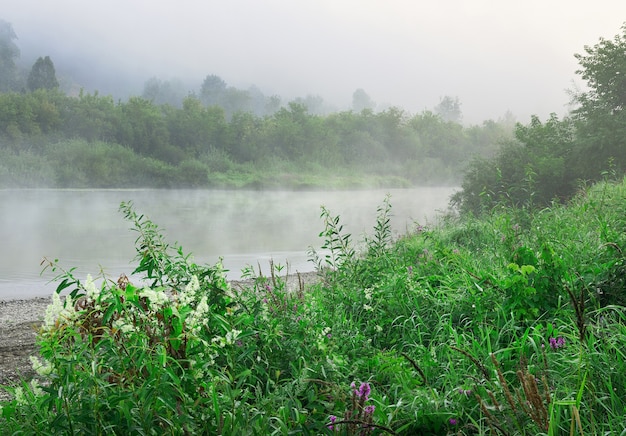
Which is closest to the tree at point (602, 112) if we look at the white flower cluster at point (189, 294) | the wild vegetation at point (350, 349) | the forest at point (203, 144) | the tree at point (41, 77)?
the wild vegetation at point (350, 349)

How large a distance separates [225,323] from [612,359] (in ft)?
5.41

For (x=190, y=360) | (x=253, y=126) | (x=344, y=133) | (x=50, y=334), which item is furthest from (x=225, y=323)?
(x=344, y=133)

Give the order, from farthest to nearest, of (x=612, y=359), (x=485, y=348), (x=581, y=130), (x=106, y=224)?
(x=106, y=224) → (x=581, y=130) → (x=485, y=348) → (x=612, y=359)

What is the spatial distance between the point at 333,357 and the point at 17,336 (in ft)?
13.5

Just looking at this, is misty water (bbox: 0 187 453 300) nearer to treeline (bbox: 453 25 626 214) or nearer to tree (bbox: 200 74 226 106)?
treeline (bbox: 453 25 626 214)

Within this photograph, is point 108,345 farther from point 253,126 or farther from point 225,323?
point 253,126

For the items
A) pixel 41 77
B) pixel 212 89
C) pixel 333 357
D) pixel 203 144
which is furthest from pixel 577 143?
pixel 212 89

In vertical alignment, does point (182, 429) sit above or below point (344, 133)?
below

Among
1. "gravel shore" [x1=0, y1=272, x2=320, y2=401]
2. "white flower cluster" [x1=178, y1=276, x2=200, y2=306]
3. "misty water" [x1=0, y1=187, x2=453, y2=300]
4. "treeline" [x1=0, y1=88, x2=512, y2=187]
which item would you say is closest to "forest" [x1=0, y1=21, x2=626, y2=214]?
"treeline" [x1=0, y1=88, x2=512, y2=187]

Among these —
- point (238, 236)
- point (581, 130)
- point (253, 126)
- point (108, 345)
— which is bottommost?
point (238, 236)

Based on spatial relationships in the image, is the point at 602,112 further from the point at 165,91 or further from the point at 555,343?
the point at 165,91

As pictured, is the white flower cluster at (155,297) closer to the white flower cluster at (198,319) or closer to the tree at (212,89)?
the white flower cluster at (198,319)

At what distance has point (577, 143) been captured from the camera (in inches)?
544

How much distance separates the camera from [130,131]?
41.8 meters
